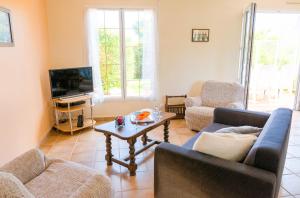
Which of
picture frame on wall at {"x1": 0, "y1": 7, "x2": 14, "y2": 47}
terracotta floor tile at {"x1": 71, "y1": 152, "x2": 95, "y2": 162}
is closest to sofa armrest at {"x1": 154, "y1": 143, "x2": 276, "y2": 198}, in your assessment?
terracotta floor tile at {"x1": 71, "y1": 152, "x2": 95, "y2": 162}

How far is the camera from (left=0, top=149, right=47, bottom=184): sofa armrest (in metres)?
1.71

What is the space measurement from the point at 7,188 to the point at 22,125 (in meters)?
1.87

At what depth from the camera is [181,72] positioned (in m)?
4.66

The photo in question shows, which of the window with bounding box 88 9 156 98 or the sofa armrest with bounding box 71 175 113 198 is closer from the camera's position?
the sofa armrest with bounding box 71 175 113 198

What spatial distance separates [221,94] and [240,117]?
1.26 m

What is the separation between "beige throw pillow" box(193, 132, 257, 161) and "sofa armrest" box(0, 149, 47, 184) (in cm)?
130

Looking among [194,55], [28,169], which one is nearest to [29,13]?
[28,169]

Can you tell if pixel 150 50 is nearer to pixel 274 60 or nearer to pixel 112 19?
pixel 112 19

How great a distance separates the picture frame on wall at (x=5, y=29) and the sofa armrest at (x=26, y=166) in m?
1.32

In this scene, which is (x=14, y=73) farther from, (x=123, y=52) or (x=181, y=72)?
(x=181, y=72)

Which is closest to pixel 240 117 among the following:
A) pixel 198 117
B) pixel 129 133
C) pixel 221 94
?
pixel 198 117

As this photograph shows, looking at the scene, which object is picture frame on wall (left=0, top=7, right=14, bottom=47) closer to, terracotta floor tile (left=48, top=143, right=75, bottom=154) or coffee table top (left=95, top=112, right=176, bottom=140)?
coffee table top (left=95, top=112, right=176, bottom=140)

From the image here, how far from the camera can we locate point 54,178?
177 cm

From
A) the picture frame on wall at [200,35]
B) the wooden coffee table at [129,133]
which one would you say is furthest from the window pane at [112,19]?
the wooden coffee table at [129,133]
